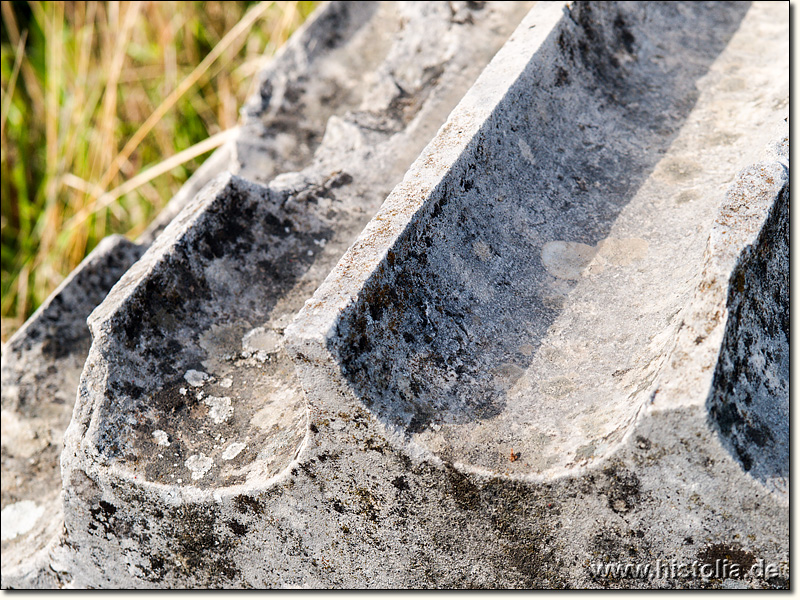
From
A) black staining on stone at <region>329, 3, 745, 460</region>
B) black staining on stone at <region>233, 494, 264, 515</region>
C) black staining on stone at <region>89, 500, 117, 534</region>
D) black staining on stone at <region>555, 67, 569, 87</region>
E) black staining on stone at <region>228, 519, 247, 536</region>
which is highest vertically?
black staining on stone at <region>555, 67, 569, 87</region>

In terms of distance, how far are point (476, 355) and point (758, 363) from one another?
45 cm

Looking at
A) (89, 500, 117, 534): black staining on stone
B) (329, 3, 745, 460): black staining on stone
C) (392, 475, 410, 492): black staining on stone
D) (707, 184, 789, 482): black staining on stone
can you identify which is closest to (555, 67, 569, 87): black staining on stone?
(329, 3, 745, 460): black staining on stone

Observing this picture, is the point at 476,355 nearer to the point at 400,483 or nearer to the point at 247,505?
the point at 400,483

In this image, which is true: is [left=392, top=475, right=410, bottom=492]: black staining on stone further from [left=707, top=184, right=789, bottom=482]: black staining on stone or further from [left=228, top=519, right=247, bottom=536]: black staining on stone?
[left=707, top=184, right=789, bottom=482]: black staining on stone

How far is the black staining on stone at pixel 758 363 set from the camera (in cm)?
104

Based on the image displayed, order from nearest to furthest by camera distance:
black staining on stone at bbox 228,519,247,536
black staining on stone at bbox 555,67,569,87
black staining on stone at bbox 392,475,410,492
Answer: black staining on stone at bbox 392,475,410,492 → black staining on stone at bbox 228,519,247,536 → black staining on stone at bbox 555,67,569,87

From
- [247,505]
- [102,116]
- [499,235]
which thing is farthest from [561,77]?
[102,116]

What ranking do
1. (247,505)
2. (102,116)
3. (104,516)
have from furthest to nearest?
(102,116)
(104,516)
(247,505)

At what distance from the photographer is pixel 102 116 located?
286 cm

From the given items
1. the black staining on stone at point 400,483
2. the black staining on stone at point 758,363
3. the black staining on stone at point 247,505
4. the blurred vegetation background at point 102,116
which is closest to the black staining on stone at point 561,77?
the black staining on stone at point 758,363

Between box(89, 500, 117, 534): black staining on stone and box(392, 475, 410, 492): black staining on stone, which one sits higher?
box(392, 475, 410, 492): black staining on stone

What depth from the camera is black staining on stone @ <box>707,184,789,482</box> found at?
104 centimetres

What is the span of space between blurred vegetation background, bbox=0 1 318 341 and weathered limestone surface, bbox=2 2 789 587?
125cm

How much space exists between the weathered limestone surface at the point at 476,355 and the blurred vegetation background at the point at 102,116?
1.25 m
